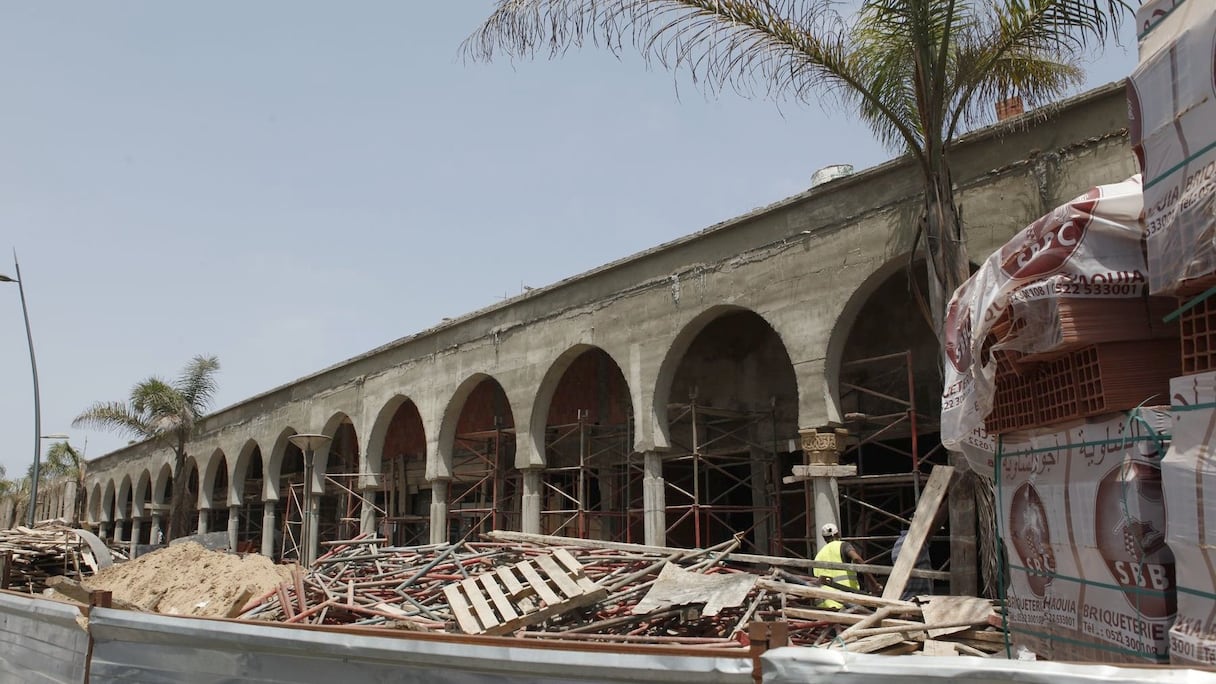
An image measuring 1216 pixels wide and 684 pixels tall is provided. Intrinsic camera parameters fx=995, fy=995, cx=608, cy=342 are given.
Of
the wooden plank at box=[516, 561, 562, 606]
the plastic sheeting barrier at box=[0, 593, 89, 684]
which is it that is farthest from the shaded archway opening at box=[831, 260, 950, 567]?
the plastic sheeting barrier at box=[0, 593, 89, 684]

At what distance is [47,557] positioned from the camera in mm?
21312

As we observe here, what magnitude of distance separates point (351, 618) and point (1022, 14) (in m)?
9.74

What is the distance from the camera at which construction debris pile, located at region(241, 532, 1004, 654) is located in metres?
7.99

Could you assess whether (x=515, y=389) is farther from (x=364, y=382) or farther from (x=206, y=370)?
(x=206, y=370)

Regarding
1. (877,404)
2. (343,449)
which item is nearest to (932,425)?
(877,404)

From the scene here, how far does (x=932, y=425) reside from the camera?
15.6 m

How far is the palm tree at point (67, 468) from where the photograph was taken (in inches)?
2281

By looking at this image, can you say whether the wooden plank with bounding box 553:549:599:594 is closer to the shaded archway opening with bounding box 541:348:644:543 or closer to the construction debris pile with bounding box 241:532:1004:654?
the construction debris pile with bounding box 241:532:1004:654

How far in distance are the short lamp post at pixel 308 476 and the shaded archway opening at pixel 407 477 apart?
221 cm

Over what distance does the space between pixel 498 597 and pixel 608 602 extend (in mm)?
1069

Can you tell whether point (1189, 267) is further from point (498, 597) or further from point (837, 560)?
point (837, 560)

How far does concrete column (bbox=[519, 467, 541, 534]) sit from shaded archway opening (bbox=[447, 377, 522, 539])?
9.80ft

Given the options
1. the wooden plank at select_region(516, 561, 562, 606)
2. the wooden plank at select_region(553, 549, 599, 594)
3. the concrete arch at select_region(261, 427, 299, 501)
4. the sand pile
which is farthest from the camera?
the concrete arch at select_region(261, 427, 299, 501)

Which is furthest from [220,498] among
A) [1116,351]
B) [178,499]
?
[1116,351]
